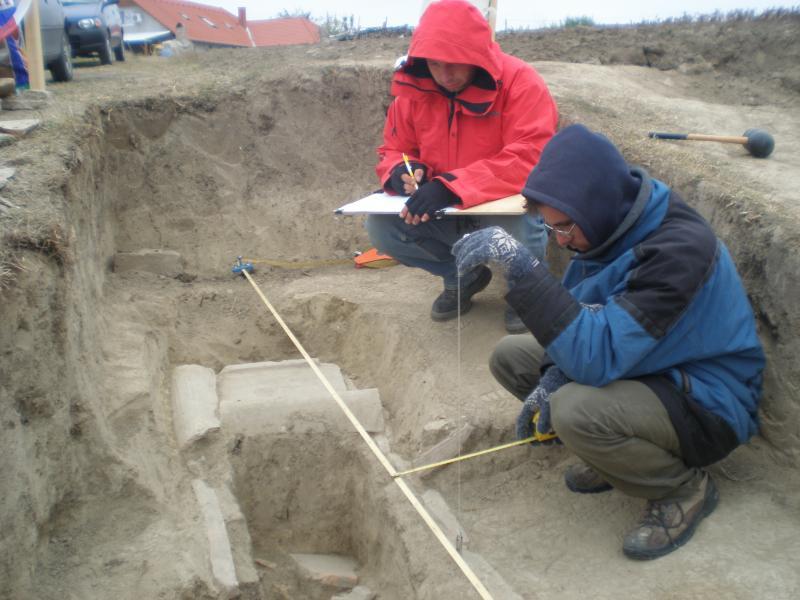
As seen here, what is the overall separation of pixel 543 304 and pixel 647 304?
34 centimetres

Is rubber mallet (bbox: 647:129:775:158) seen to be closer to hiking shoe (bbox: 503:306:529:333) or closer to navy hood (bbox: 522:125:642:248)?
hiking shoe (bbox: 503:306:529:333)

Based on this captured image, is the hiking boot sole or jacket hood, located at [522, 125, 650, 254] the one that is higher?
jacket hood, located at [522, 125, 650, 254]

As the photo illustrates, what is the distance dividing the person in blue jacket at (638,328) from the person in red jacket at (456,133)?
132 cm

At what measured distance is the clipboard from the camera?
12.7 ft

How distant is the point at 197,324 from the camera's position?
5.18 m

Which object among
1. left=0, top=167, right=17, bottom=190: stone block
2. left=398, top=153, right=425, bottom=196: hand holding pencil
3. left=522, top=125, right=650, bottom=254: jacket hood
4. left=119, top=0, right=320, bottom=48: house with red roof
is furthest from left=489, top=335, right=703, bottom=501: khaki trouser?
left=119, top=0, right=320, bottom=48: house with red roof

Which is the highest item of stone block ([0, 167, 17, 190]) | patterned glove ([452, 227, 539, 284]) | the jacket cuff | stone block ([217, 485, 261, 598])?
stone block ([0, 167, 17, 190])

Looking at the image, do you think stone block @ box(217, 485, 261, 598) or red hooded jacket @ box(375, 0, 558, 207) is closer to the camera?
stone block @ box(217, 485, 261, 598)

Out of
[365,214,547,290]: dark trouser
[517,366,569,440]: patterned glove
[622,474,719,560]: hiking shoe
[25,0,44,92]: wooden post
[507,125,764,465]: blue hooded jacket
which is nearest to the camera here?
[507,125,764,465]: blue hooded jacket

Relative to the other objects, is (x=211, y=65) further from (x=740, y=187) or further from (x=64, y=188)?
(x=740, y=187)

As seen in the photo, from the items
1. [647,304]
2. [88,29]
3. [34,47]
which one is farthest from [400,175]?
[88,29]

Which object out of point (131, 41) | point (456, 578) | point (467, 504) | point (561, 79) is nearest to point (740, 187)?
point (467, 504)

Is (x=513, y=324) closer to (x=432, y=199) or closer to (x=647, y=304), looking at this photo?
(x=432, y=199)

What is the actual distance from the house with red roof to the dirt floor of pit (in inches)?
641
